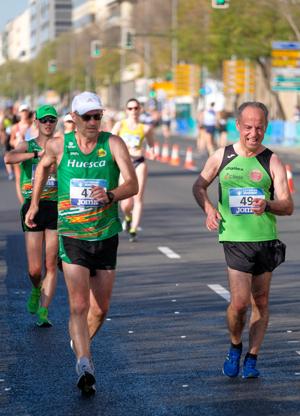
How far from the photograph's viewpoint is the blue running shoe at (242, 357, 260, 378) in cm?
816

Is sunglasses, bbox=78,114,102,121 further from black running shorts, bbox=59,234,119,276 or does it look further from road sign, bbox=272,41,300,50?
road sign, bbox=272,41,300,50

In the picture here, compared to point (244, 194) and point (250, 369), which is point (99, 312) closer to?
point (250, 369)

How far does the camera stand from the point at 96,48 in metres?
79.4

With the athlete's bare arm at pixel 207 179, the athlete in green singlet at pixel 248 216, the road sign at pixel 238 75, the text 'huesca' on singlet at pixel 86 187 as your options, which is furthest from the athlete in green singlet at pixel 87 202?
the road sign at pixel 238 75

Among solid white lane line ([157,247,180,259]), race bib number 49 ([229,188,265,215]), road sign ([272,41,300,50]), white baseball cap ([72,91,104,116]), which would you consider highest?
white baseball cap ([72,91,104,116])

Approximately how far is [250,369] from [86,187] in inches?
56.5

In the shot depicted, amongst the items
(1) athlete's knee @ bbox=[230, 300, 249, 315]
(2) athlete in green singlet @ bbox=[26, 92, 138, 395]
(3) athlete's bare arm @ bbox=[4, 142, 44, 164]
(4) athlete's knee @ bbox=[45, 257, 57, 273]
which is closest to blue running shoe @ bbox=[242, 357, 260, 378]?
(1) athlete's knee @ bbox=[230, 300, 249, 315]

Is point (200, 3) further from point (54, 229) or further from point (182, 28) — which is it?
point (54, 229)

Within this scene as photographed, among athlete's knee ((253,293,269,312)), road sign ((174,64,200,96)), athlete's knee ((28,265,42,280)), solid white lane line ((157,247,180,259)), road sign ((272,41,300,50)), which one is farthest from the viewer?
road sign ((174,64,200,96))

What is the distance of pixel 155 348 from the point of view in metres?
9.36

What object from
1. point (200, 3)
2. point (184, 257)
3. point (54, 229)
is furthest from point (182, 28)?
point (54, 229)

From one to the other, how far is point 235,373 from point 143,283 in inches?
202

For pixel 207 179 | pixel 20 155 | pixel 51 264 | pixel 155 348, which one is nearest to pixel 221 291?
pixel 51 264

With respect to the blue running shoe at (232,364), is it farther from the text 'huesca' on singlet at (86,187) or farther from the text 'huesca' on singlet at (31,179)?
the text 'huesca' on singlet at (31,179)
